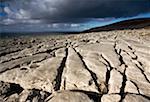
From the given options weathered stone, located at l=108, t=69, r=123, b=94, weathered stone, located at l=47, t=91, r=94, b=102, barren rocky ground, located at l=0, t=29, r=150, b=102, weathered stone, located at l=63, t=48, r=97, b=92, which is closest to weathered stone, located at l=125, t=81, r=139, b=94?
barren rocky ground, located at l=0, t=29, r=150, b=102

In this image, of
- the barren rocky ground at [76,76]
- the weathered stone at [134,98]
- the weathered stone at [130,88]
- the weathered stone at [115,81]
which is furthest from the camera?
the weathered stone at [115,81]

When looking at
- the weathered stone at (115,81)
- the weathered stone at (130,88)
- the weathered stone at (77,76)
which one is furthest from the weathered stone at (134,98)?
the weathered stone at (77,76)

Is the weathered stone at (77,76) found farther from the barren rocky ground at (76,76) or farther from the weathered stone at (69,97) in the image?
the weathered stone at (69,97)

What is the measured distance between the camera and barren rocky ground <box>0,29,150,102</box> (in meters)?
7.93

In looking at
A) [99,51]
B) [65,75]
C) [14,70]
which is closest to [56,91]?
[65,75]

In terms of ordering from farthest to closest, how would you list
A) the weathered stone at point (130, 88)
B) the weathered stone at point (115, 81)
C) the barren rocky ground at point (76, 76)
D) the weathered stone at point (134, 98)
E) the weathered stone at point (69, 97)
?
the weathered stone at point (115, 81) → the weathered stone at point (130, 88) → the barren rocky ground at point (76, 76) → the weathered stone at point (134, 98) → the weathered stone at point (69, 97)

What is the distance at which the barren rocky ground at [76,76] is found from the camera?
26.0 ft

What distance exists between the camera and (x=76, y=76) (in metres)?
9.05

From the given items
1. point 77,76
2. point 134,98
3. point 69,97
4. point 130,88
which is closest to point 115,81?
point 130,88

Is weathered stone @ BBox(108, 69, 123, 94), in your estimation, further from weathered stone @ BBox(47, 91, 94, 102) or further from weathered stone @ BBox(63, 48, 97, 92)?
weathered stone @ BBox(47, 91, 94, 102)

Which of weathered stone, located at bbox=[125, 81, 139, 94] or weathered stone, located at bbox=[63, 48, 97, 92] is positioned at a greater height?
weathered stone, located at bbox=[63, 48, 97, 92]

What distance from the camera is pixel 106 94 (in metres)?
8.09

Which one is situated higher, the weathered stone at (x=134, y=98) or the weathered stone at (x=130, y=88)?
the weathered stone at (x=130, y=88)

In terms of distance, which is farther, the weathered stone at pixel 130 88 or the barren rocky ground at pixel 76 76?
the weathered stone at pixel 130 88
